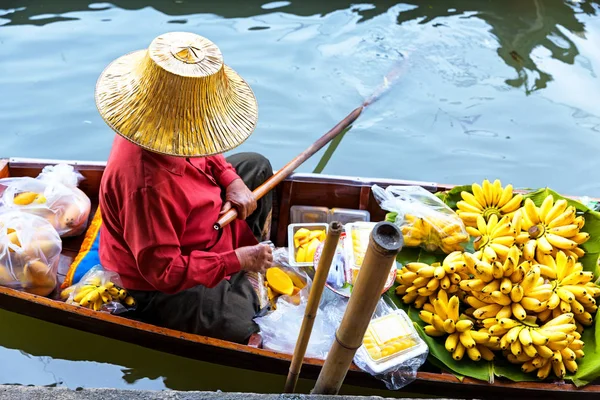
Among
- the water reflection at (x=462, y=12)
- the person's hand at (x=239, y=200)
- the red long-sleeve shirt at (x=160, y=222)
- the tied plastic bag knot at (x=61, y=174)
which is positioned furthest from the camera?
the water reflection at (x=462, y=12)

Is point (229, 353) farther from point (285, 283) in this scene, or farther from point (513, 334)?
point (513, 334)

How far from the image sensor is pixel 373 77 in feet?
18.2

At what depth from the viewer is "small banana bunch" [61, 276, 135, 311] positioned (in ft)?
9.71

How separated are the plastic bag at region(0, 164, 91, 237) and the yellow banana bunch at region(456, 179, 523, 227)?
92.6 inches

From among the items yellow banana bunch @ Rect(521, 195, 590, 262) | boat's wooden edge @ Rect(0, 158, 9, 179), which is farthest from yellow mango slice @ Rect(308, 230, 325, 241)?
boat's wooden edge @ Rect(0, 158, 9, 179)

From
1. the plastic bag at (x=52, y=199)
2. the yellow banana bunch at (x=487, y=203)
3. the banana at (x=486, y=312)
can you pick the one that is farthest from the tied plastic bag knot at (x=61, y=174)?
the banana at (x=486, y=312)

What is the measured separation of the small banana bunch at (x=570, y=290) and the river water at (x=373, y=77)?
1768 mm

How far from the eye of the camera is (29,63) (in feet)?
18.0

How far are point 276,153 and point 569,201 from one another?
7.85 feet

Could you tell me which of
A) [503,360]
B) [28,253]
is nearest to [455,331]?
[503,360]

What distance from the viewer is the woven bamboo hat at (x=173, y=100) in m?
2.37

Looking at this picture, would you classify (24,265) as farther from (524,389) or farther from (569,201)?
(569,201)

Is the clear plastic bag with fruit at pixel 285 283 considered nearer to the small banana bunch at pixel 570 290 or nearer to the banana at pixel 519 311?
the banana at pixel 519 311

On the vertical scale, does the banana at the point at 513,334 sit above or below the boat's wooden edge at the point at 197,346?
above
